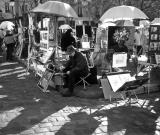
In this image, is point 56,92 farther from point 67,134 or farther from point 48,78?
point 67,134

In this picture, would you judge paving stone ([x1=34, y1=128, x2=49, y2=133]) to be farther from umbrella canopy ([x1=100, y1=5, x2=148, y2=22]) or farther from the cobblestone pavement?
umbrella canopy ([x1=100, y1=5, x2=148, y2=22])

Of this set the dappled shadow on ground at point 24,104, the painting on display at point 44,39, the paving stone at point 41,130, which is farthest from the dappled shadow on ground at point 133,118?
the painting on display at point 44,39

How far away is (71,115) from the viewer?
6.54m

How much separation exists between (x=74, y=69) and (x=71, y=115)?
6.59ft

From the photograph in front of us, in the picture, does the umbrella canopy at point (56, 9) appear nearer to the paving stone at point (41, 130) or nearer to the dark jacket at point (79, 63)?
the dark jacket at point (79, 63)

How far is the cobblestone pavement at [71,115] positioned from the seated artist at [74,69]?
1.20ft

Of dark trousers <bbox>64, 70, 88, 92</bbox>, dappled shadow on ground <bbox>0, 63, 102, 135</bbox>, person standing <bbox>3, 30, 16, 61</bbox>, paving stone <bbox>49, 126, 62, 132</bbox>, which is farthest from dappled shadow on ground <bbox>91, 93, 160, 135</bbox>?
person standing <bbox>3, 30, 16, 61</bbox>

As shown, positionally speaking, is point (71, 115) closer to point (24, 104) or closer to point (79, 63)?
point (24, 104)

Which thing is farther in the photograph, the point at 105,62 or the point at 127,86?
the point at 105,62

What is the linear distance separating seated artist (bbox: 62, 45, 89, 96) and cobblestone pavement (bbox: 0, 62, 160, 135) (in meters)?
0.37

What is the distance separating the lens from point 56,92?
864cm

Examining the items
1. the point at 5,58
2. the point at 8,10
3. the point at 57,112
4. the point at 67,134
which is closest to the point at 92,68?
the point at 57,112

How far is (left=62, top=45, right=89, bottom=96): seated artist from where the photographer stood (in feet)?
26.9

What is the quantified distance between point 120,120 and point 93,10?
91.9ft
